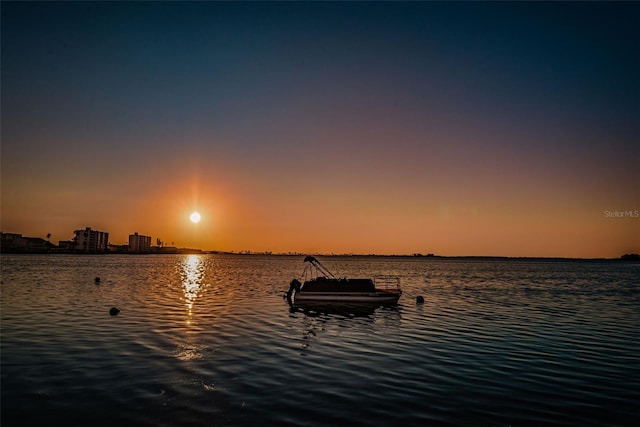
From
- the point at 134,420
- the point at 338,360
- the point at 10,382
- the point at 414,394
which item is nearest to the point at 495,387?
the point at 414,394

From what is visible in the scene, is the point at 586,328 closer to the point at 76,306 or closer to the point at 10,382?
the point at 10,382

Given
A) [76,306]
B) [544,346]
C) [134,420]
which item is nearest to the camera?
[134,420]

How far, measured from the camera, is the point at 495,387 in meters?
15.9

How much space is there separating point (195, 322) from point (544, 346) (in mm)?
23859

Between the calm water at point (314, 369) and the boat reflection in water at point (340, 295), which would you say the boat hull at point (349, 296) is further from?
the calm water at point (314, 369)

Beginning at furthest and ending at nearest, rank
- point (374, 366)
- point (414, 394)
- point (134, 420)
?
point (374, 366) < point (414, 394) < point (134, 420)

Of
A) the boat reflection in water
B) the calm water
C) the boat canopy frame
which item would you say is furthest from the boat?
the calm water

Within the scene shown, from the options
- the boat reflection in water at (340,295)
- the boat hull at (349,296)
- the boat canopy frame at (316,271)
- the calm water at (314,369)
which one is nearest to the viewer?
the calm water at (314,369)

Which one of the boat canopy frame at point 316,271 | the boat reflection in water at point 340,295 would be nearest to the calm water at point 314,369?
the boat reflection in water at point 340,295

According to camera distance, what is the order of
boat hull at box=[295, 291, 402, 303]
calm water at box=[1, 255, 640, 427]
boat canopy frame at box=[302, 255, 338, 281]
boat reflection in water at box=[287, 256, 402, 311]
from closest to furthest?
calm water at box=[1, 255, 640, 427] → boat reflection in water at box=[287, 256, 402, 311] → boat hull at box=[295, 291, 402, 303] → boat canopy frame at box=[302, 255, 338, 281]

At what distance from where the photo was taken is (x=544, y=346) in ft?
78.3

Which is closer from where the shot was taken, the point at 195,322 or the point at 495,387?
the point at 495,387

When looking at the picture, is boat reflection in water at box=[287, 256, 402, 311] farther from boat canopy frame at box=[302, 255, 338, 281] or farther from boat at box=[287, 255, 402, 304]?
boat canopy frame at box=[302, 255, 338, 281]

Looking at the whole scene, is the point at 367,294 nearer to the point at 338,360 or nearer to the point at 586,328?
the point at 586,328
